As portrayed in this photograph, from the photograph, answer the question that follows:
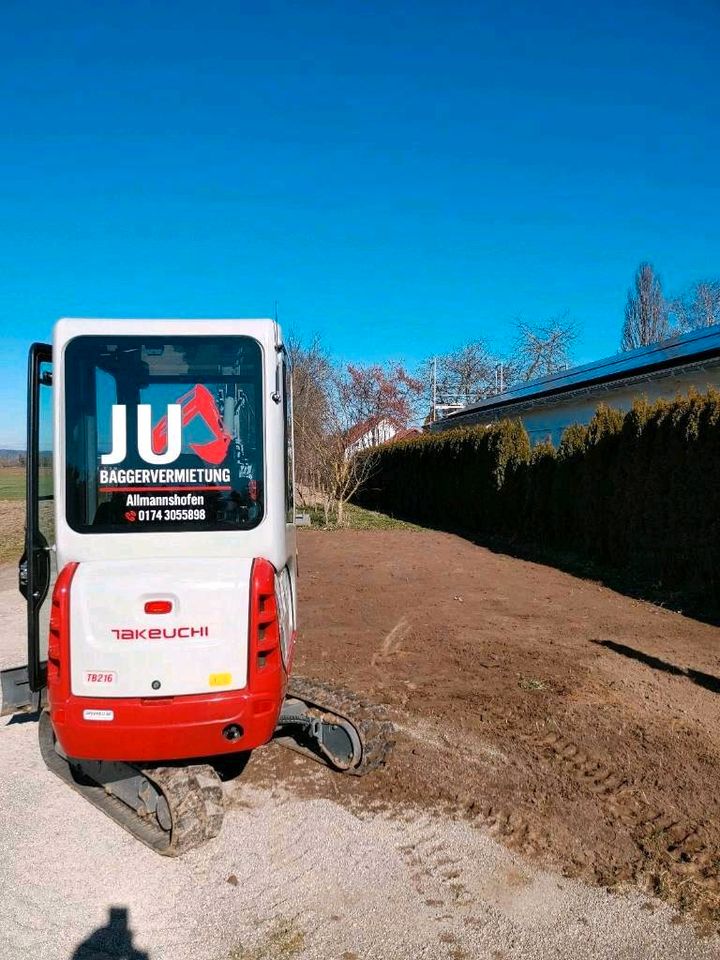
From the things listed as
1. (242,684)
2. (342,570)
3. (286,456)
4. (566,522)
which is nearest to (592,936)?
(242,684)

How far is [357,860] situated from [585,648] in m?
4.51

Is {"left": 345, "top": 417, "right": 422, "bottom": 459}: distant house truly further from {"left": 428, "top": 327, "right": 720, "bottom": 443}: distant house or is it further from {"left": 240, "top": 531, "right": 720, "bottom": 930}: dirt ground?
{"left": 240, "top": 531, "right": 720, "bottom": 930}: dirt ground

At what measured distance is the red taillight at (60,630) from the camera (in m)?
3.48

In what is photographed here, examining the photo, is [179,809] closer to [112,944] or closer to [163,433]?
[112,944]

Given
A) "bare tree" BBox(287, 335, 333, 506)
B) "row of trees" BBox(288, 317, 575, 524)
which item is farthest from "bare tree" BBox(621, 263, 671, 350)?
"bare tree" BBox(287, 335, 333, 506)

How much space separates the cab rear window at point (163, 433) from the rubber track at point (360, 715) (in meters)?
1.50

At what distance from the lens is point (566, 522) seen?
1476 centimetres

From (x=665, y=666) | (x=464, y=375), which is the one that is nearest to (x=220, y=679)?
(x=665, y=666)

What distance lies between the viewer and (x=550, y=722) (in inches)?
211

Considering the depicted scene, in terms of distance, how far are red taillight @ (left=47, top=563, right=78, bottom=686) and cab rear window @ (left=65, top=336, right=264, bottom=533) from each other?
0.34 m

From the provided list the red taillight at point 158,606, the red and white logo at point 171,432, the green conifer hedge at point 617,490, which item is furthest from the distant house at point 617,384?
the red taillight at point 158,606

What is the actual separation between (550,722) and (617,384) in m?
15.8

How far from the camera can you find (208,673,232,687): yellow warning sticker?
11.6ft

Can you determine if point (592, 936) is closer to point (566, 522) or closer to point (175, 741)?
point (175, 741)
